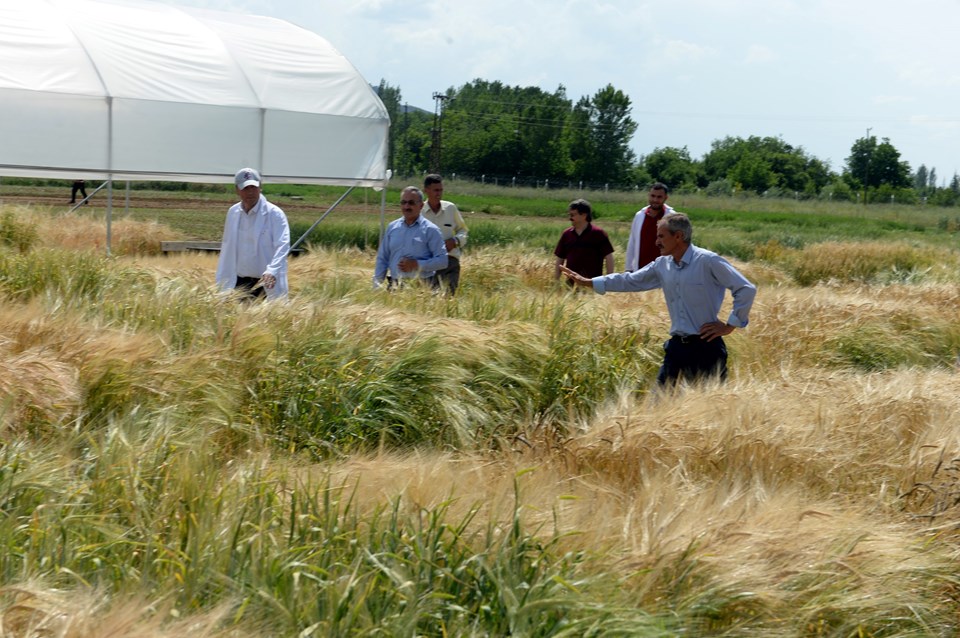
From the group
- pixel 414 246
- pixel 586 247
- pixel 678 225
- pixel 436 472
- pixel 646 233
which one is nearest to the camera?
pixel 436 472

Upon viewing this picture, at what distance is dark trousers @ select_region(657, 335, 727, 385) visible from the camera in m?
7.78

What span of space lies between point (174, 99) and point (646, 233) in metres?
6.94

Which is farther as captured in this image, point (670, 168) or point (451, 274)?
point (670, 168)

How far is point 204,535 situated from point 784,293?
1037 cm

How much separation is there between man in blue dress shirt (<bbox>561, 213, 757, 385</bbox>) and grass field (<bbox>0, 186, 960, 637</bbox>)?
1.38ft

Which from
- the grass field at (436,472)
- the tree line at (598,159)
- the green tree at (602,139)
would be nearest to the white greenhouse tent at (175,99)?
the grass field at (436,472)

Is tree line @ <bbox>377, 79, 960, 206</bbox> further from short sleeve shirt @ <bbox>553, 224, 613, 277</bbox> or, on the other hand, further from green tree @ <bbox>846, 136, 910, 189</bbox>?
short sleeve shirt @ <bbox>553, 224, 613, 277</bbox>

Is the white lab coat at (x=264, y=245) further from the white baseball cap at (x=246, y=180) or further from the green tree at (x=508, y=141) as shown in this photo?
the green tree at (x=508, y=141)

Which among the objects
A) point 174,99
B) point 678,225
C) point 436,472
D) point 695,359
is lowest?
point 436,472

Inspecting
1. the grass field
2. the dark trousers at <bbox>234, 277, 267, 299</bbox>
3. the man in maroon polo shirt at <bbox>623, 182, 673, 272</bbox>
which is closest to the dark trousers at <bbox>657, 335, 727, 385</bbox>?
the grass field

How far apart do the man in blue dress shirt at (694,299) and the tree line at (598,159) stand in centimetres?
8225

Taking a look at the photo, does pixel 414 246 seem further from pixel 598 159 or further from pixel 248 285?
pixel 598 159

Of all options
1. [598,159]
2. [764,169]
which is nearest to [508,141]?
[598,159]

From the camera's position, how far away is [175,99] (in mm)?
15086
